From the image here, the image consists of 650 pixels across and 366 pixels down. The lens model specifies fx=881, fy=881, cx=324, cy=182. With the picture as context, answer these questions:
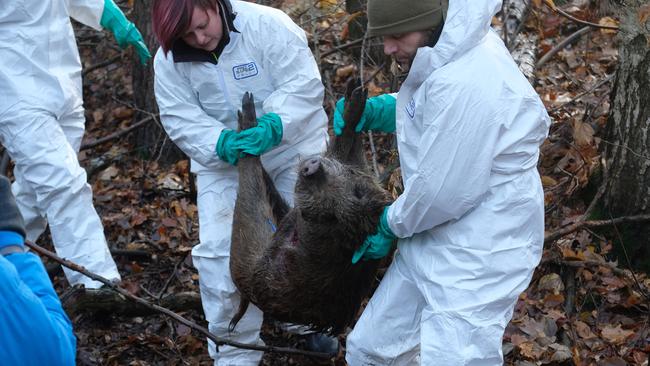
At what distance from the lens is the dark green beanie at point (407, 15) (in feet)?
12.8

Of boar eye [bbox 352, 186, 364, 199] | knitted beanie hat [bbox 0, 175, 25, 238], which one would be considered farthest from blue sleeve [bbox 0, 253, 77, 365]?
boar eye [bbox 352, 186, 364, 199]

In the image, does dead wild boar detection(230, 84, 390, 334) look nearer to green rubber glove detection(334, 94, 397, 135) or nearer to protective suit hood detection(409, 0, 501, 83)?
green rubber glove detection(334, 94, 397, 135)

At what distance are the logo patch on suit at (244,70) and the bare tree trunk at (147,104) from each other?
9.84 feet

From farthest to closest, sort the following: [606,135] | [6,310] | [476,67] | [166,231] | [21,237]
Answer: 1. [166,231]
2. [606,135]
3. [476,67]
4. [21,237]
5. [6,310]

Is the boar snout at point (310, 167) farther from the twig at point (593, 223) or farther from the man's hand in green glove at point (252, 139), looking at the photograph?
the twig at point (593, 223)

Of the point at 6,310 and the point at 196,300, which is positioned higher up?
the point at 6,310

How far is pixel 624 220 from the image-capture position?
558cm

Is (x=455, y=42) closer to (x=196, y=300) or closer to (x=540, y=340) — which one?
(x=540, y=340)

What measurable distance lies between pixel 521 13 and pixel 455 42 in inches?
154

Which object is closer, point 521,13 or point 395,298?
point 395,298

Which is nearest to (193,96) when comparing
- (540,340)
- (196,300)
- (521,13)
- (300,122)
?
(300,122)

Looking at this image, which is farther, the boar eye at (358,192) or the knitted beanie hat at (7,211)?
the boar eye at (358,192)

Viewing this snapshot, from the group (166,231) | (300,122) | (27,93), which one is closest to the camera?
(300,122)

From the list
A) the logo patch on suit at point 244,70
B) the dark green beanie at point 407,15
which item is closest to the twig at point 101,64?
the logo patch on suit at point 244,70
